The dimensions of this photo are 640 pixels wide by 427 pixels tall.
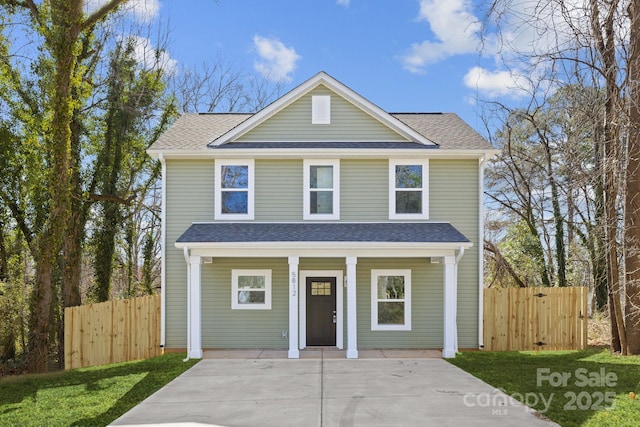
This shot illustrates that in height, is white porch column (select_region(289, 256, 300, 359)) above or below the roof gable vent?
below

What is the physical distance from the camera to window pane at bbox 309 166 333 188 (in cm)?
1280

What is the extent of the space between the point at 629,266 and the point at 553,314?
93.5 inches

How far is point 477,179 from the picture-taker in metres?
12.8

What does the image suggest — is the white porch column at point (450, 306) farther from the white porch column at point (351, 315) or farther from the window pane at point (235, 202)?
the window pane at point (235, 202)

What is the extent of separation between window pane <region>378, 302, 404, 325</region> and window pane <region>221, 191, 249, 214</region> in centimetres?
458

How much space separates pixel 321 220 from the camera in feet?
41.8

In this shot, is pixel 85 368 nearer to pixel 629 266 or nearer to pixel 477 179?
pixel 477 179

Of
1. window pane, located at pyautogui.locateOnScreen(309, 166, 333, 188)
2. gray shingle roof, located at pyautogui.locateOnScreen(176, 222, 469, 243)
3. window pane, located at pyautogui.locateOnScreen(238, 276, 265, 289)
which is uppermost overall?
window pane, located at pyautogui.locateOnScreen(309, 166, 333, 188)

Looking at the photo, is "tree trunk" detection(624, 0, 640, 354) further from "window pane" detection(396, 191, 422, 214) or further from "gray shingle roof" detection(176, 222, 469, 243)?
"window pane" detection(396, 191, 422, 214)

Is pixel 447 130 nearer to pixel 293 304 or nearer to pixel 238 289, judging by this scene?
pixel 293 304

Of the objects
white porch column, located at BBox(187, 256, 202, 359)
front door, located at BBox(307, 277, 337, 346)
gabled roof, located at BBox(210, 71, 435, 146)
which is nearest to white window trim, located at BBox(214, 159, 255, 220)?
gabled roof, located at BBox(210, 71, 435, 146)

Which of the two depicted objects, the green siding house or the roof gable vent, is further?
the roof gable vent

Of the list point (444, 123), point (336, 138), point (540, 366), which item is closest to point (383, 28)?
point (444, 123)

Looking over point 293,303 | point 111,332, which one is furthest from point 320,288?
point 111,332
